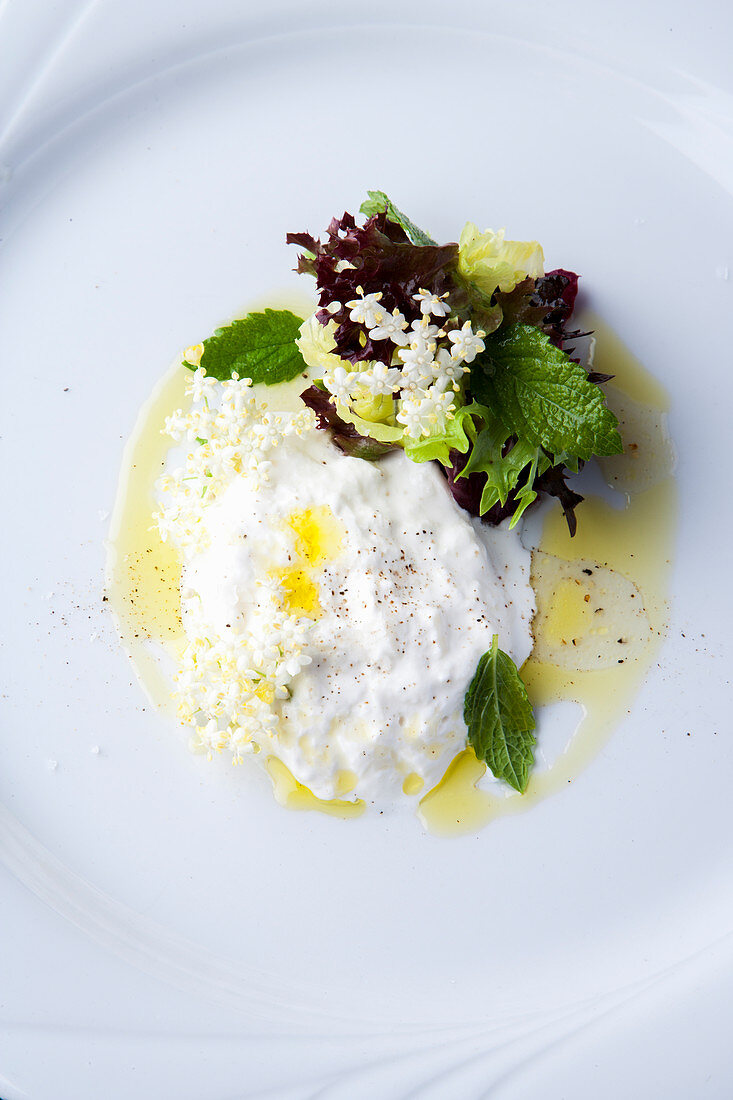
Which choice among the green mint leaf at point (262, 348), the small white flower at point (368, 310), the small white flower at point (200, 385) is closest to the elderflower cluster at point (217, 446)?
the small white flower at point (200, 385)

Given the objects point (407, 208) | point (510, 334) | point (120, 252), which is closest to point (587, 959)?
point (510, 334)

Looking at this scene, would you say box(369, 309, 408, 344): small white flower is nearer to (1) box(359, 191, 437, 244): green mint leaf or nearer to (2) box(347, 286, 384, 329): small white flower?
(2) box(347, 286, 384, 329): small white flower

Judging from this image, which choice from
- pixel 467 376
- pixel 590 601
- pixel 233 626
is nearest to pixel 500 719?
pixel 590 601

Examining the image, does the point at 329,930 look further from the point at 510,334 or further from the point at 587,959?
the point at 510,334

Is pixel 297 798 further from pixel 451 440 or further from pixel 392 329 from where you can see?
pixel 392 329

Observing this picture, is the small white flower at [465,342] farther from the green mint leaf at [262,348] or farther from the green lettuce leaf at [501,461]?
the green mint leaf at [262,348]
